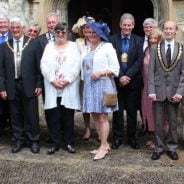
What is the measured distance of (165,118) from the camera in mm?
6137

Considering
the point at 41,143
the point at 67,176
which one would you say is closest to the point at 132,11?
the point at 41,143

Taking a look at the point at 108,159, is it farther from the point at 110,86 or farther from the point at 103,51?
the point at 103,51

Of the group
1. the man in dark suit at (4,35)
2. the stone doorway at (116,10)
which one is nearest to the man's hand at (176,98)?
the man in dark suit at (4,35)

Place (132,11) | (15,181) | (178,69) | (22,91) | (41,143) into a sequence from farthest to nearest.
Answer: (132,11) < (41,143) < (22,91) < (178,69) < (15,181)

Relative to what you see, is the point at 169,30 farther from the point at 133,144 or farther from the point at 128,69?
the point at 133,144

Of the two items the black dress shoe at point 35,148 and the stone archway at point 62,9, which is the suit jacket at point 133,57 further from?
the stone archway at point 62,9

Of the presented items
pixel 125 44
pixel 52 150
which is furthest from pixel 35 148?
pixel 125 44

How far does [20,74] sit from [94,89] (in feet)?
3.20

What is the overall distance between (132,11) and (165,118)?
17.5 feet

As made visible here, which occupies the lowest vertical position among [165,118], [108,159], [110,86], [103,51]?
[108,159]

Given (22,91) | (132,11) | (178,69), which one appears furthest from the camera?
(132,11)

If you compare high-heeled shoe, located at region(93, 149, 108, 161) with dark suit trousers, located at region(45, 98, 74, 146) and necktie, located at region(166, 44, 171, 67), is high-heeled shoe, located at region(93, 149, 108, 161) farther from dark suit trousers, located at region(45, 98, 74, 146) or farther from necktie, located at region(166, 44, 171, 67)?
necktie, located at region(166, 44, 171, 67)

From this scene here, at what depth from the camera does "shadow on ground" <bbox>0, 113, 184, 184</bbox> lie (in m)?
5.28

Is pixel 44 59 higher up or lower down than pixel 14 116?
higher up
